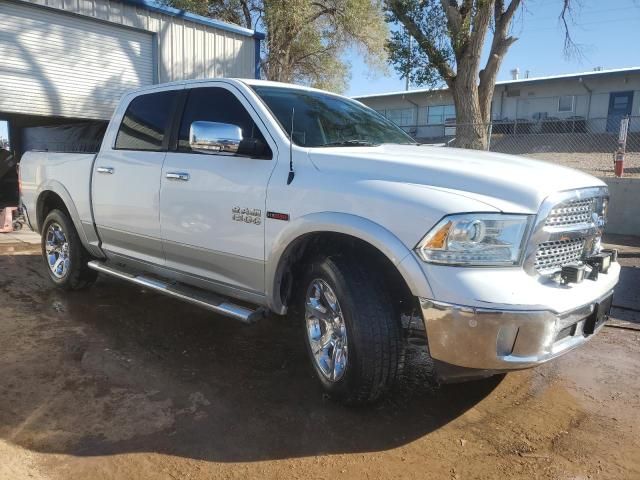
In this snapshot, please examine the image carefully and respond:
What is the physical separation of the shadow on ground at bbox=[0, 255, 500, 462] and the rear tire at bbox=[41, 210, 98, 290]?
2.34ft

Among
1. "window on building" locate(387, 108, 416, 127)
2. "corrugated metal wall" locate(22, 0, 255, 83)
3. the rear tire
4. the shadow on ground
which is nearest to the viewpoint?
the shadow on ground

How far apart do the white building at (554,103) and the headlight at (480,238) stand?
22.8m

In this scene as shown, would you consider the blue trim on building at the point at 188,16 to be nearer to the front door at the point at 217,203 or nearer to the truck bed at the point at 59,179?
the truck bed at the point at 59,179

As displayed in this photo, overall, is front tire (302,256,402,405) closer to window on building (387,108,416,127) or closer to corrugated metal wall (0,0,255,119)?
corrugated metal wall (0,0,255,119)

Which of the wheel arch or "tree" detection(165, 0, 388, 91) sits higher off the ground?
"tree" detection(165, 0, 388, 91)

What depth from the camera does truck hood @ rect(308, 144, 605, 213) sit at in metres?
2.66

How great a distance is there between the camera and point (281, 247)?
3.31 m

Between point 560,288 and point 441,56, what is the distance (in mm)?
10524

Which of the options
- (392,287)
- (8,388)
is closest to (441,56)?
(392,287)

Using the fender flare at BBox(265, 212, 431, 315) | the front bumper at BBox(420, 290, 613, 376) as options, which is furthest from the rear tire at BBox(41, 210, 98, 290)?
the front bumper at BBox(420, 290, 613, 376)

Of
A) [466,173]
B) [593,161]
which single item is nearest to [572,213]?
[466,173]

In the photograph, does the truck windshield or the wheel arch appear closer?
the truck windshield

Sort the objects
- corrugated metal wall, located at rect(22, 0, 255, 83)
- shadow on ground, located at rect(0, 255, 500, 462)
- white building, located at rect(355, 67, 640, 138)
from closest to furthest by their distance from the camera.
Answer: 1. shadow on ground, located at rect(0, 255, 500, 462)
2. corrugated metal wall, located at rect(22, 0, 255, 83)
3. white building, located at rect(355, 67, 640, 138)

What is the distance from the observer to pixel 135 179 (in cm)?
447
